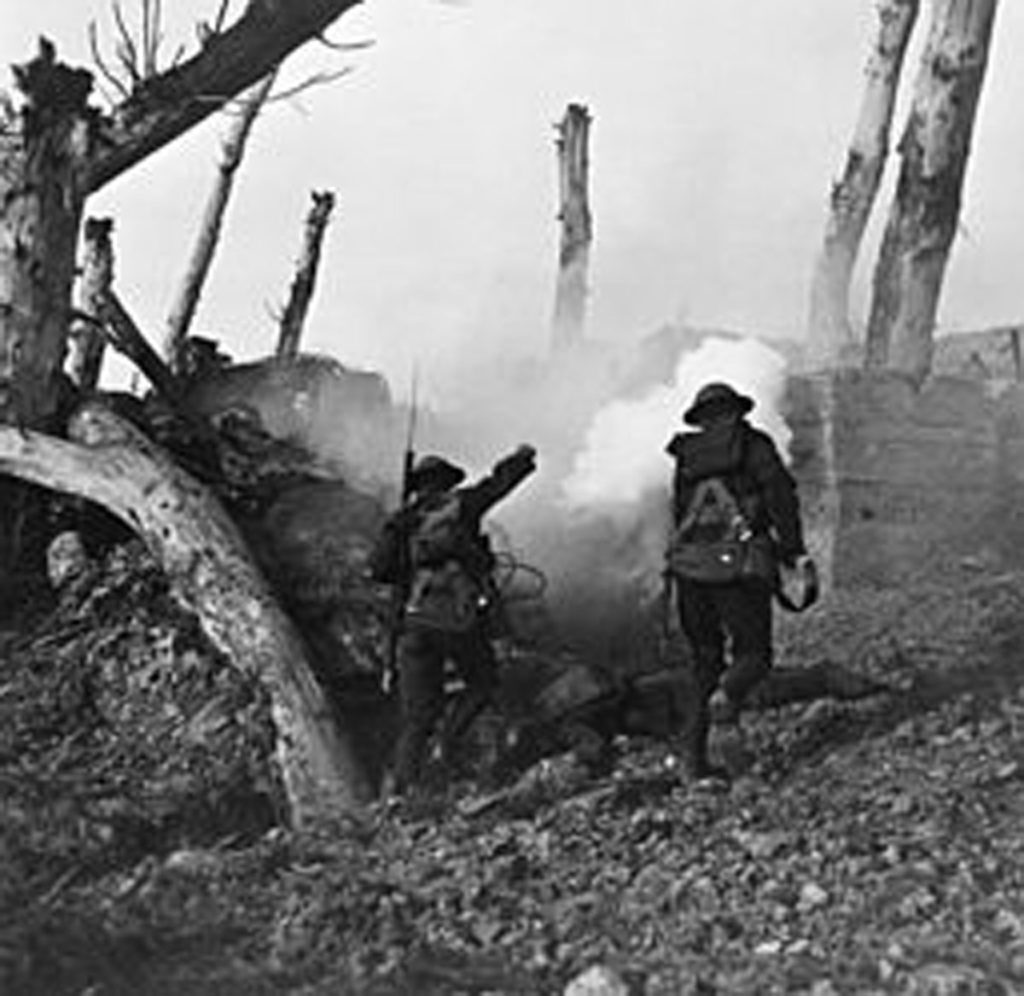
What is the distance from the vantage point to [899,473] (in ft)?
36.6

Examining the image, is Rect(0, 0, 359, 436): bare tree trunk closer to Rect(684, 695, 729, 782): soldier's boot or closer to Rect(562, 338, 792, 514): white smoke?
Rect(562, 338, 792, 514): white smoke

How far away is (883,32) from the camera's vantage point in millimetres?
15703

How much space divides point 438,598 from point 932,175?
18.9 ft

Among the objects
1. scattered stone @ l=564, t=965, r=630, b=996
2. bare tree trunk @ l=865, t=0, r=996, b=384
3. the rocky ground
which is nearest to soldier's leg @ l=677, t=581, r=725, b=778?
the rocky ground

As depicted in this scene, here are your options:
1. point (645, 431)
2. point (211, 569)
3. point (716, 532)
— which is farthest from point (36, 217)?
point (716, 532)

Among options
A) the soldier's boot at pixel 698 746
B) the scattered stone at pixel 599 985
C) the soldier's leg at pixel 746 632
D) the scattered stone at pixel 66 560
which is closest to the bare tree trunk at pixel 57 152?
the scattered stone at pixel 66 560

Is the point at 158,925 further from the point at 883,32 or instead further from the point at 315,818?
the point at 883,32

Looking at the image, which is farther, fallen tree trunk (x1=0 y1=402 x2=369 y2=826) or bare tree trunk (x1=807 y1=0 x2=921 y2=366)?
bare tree trunk (x1=807 y1=0 x2=921 y2=366)

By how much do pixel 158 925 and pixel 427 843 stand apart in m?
1.26

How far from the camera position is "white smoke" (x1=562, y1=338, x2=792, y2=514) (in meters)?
12.1

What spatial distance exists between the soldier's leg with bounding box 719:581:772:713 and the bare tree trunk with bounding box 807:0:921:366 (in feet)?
25.0

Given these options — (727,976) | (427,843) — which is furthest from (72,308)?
(727,976)

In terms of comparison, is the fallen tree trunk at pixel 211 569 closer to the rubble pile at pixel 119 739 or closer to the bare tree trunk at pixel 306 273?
the rubble pile at pixel 119 739

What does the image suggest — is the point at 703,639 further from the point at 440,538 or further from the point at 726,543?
the point at 440,538
